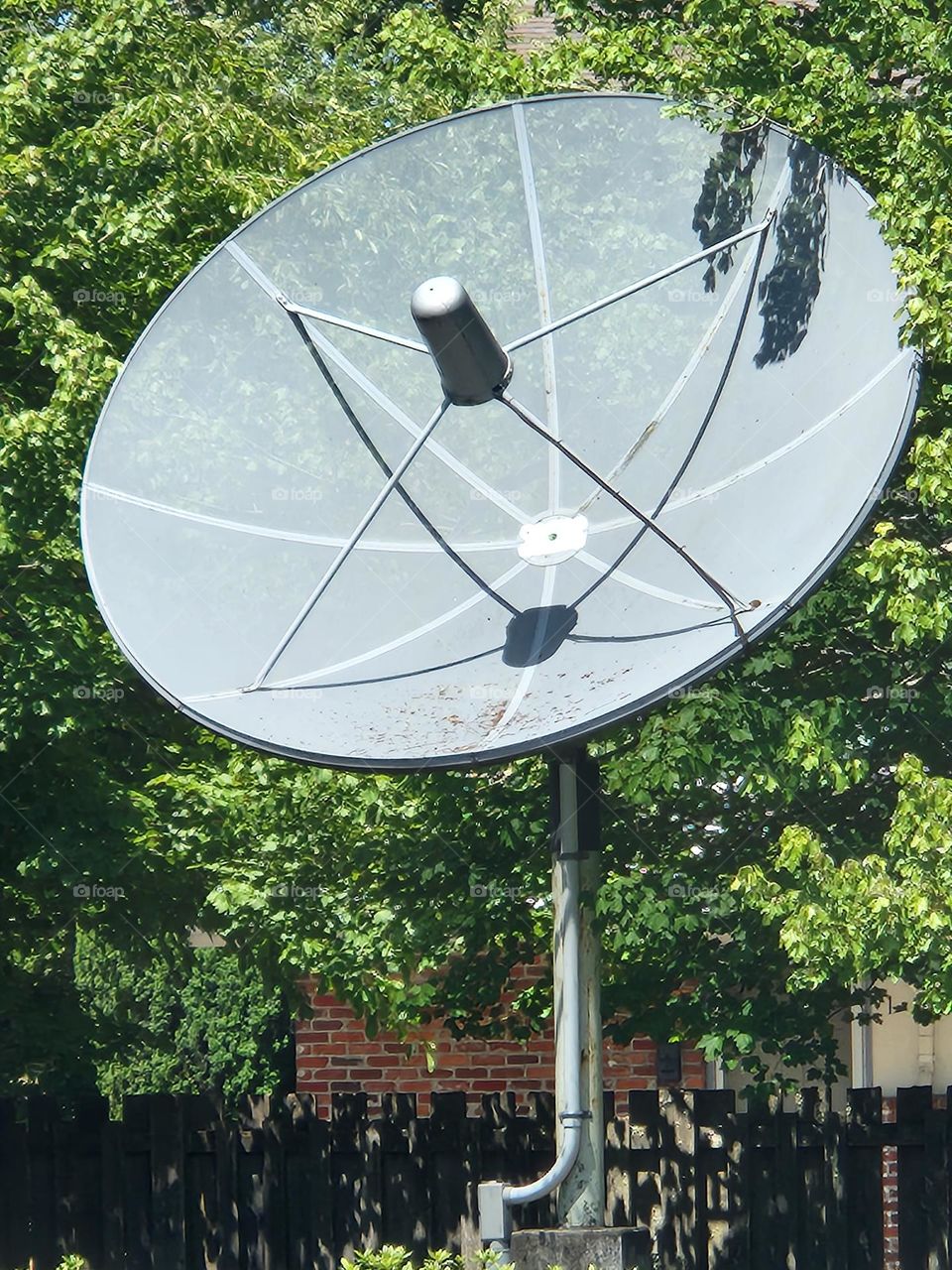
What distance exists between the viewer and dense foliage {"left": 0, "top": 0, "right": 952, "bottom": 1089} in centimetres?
856

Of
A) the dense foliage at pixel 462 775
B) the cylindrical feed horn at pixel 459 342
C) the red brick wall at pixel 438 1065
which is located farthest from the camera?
the red brick wall at pixel 438 1065

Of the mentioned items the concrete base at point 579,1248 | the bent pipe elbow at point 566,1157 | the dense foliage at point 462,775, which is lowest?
the concrete base at point 579,1248

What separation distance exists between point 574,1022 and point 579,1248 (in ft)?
2.97

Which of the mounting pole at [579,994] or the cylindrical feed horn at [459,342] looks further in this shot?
the mounting pole at [579,994]

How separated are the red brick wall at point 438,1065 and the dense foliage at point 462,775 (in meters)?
5.07

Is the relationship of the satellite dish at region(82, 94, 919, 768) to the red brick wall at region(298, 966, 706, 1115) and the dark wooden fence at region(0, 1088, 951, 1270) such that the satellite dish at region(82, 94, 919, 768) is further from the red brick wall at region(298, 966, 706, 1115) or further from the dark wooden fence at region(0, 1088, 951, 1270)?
the red brick wall at region(298, 966, 706, 1115)

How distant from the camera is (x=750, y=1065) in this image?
980cm

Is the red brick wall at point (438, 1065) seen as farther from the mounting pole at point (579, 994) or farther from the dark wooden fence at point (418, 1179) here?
the mounting pole at point (579, 994)

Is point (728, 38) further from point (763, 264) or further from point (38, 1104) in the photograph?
point (38, 1104)

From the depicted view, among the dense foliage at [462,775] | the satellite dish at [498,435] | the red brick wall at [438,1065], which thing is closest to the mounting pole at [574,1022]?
the satellite dish at [498,435]

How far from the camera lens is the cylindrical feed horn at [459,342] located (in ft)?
22.4

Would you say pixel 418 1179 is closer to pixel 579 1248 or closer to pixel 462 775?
pixel 462 775

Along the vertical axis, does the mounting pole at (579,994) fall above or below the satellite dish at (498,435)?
below

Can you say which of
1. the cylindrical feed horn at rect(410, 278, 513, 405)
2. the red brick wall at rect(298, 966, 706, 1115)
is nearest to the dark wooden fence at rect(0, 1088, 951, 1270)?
the cylindrical feed horn at rect(410, 278, 513, 405)
